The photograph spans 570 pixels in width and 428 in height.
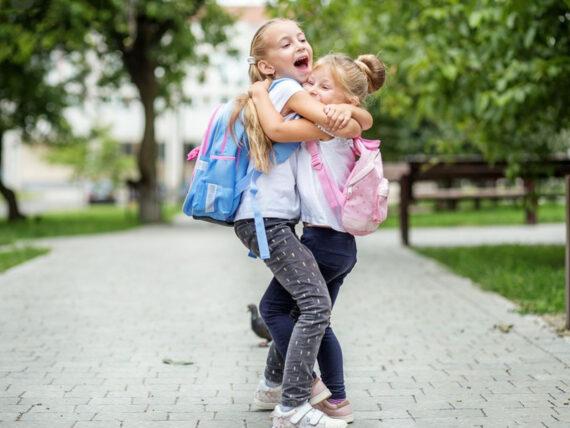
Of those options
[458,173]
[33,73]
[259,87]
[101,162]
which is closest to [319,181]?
[259,87]

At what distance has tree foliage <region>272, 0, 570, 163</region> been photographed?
9.23m

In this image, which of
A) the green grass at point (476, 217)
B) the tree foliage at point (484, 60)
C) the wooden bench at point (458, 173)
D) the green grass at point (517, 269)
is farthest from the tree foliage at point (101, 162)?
the green grass at point (517, 269)

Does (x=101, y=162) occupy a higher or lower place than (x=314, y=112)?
lower

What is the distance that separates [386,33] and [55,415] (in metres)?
10.4

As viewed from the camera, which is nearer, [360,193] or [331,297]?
[360,193]

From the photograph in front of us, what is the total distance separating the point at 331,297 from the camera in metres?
4.39

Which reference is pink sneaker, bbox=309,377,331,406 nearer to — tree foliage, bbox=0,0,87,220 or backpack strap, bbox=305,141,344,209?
backpack strap, bbox=305,141,344,209

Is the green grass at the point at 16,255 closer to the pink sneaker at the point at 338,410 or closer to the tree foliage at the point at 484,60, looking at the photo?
the tree foliage at the point at 484,60

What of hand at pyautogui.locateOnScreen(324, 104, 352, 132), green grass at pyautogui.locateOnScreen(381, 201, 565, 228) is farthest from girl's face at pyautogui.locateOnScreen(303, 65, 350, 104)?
green grass at pyautogui.locateOnScreen(381, 201, 565, 228)

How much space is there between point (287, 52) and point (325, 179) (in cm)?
54

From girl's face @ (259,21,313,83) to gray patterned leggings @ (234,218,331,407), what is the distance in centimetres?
61

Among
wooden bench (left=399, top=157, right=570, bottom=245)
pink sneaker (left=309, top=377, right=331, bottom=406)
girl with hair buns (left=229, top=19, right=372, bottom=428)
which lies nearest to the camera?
girl with hair buns (left=229, top=19, right=372, bottom=428)

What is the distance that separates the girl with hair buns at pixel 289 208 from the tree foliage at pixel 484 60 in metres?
3.90

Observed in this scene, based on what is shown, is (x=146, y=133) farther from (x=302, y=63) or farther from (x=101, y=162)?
(x=101, y=162)
